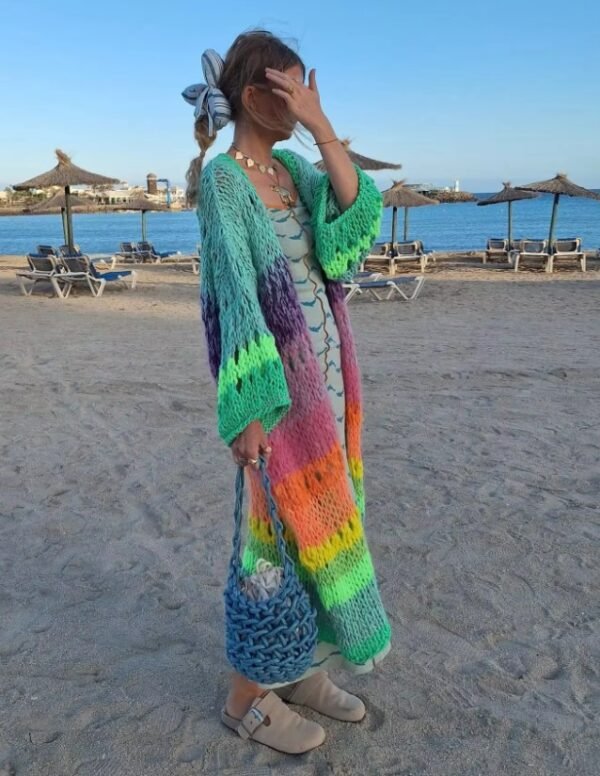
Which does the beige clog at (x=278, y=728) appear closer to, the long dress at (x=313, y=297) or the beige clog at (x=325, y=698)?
the beige clog at (x=325, y=698)

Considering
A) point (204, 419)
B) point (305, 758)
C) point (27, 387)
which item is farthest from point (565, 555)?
point (27, 387)

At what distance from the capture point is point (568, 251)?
671 inches

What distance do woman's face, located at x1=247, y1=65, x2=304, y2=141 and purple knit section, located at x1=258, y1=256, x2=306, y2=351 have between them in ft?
1.18

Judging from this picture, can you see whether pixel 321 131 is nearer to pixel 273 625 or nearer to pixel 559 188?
pixel 273 625

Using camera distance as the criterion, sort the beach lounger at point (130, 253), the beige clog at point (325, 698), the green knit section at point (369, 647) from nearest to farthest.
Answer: the green knit section at point (369, 647), the beige clog at point (325, 698), the beach lounger at point (130, 253)

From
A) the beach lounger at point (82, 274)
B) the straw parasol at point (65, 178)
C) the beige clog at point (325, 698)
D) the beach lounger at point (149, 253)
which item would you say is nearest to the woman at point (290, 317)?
the beige clog at point (325, 698)

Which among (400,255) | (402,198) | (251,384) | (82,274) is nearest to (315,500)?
(251,384)

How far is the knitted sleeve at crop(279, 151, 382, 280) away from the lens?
186 cm

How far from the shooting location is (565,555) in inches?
127

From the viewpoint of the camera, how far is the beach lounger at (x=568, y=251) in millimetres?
16531

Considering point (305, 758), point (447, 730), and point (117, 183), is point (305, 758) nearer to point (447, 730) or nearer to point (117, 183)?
point (447, 730)

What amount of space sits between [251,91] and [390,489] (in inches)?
105

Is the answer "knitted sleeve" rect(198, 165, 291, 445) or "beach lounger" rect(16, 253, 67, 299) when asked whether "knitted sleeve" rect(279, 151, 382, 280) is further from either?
"beach lounger" rect(16, 253, 67, 299)

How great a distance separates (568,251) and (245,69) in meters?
16.7
